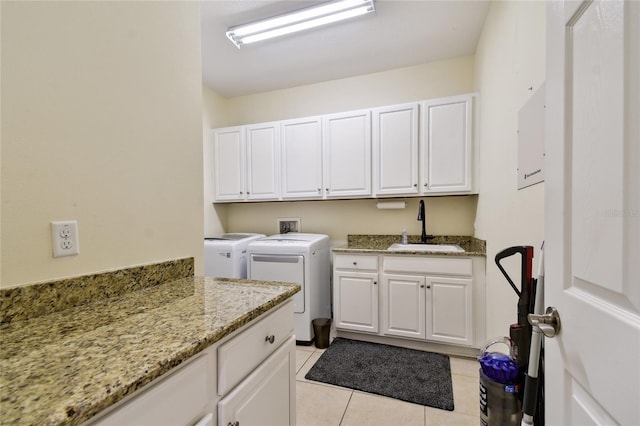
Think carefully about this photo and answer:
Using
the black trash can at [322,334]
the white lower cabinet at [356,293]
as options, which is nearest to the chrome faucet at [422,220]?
the white lower cabinet at [356,293]

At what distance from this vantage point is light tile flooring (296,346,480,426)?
5.19 feet

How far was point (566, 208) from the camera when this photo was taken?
0.64m

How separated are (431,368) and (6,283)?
2.39 metres

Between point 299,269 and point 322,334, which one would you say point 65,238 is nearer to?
point 299,269

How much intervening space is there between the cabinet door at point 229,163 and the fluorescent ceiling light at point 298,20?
1066 mm

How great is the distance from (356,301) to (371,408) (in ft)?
2.99

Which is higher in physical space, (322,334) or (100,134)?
(100,134)

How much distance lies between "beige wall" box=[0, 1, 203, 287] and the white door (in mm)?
1394

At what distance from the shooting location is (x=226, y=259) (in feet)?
8.81

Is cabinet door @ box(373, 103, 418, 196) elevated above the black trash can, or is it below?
above

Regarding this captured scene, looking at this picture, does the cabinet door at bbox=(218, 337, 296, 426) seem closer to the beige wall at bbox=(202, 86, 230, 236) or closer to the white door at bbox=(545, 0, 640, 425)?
the white door at bbox=(545, 0, 640, 425)

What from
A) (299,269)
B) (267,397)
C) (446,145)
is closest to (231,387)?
(267,397)

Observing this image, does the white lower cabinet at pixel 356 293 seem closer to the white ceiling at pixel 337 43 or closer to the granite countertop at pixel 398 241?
the granite countertop at pixel 398 241

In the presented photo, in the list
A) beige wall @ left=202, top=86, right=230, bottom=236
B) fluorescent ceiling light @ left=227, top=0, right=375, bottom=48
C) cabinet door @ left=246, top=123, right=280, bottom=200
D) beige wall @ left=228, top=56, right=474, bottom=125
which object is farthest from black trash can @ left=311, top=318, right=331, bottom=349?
fluorescent ceiling light @ left=227, top=0, right=375, bottom=48
